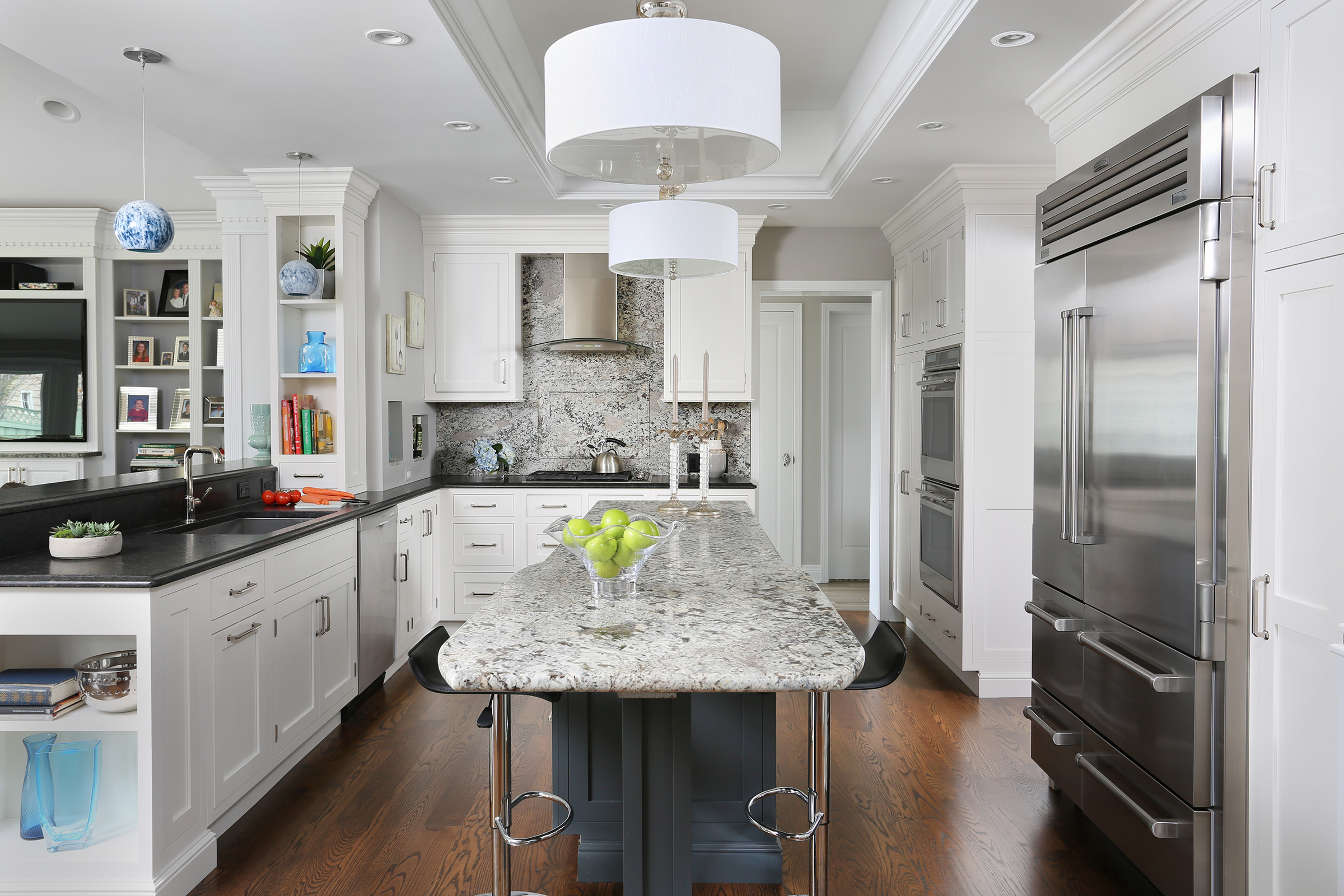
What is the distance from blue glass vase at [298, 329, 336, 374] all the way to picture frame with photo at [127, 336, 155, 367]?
202 cm

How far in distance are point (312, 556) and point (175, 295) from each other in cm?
320

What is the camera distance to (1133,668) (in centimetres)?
212

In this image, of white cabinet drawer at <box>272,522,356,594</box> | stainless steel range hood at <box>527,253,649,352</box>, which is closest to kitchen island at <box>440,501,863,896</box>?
white cabinet drawer at <box>272,522,356,594</box>

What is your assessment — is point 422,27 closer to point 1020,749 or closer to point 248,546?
point 248,546

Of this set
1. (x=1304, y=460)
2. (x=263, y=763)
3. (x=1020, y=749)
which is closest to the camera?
(x=1304, y=460)

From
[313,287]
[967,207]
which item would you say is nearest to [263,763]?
[313,287]

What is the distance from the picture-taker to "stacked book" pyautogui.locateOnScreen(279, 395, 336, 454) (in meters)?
3.98

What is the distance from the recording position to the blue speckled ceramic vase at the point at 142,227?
2730 mm

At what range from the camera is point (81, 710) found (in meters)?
2.06

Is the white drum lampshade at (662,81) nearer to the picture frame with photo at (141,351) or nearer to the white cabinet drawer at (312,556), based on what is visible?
the white cabinet drawer at (312,556)

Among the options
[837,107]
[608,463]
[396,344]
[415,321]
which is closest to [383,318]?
[396,344]

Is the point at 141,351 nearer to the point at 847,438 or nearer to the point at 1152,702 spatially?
the point at 847,438

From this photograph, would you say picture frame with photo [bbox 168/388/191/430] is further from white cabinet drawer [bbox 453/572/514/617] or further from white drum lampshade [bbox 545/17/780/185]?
white drum lampshade [bbox 545/17/780/185]

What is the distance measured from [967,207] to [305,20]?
2881mm
